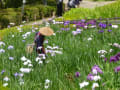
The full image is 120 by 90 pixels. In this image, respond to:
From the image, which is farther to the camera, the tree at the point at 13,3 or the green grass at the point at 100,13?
the tree at the point at 13,3

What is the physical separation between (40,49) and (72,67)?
722 millimetres

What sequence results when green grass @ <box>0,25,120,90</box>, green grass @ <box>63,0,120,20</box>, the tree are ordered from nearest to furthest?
green grass @ <box>0,25,120,90</box>, green grass @ <box>63,0,120,20</box>, the tree

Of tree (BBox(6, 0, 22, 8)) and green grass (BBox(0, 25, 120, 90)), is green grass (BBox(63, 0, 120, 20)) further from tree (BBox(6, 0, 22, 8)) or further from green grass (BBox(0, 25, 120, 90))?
tree (BBox(6, 0, 22, 8))

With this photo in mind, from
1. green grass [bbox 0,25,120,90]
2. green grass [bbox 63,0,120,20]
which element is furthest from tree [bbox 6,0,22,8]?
green grass [bbox 0,25,120,90]

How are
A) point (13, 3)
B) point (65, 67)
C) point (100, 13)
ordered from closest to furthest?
1. point (65, 67)
2. point (100, 13)
3. point (13, 3)

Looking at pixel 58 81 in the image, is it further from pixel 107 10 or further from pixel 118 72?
pixel 107 10

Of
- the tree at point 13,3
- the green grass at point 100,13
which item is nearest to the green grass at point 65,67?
the green grass at point 100,13

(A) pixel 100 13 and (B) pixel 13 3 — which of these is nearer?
(A) pixel 100 13

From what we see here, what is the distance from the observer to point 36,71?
4043 millimetres

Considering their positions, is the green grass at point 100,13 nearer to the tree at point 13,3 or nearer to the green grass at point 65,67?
the green grass at point 65,67

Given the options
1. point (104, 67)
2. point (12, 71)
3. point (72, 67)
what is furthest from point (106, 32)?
point (12, 71)

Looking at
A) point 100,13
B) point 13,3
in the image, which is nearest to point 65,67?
point 100,13

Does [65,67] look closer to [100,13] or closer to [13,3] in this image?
[100,13]

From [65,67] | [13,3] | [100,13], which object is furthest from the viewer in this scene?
[13,3]
